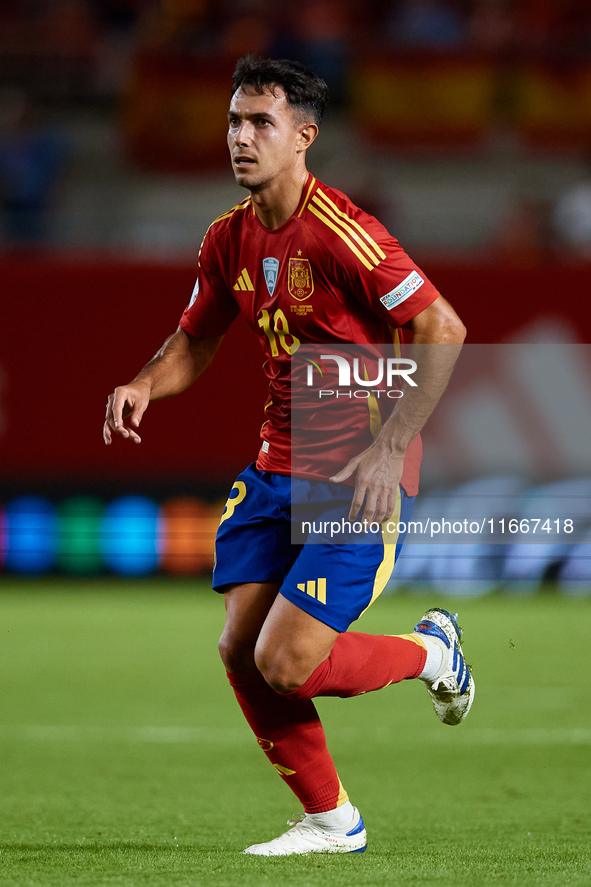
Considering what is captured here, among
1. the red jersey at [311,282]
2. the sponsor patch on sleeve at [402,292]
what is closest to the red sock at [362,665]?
the red jersey at [311,282]

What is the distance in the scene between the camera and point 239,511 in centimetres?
351

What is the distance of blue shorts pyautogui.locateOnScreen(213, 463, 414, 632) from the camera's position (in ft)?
10.8

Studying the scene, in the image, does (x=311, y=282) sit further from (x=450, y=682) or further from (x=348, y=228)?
(x=450, y=682)

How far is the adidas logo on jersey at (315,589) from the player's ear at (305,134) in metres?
1.22

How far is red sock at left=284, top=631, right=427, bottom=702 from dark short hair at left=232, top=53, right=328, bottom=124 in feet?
4.96

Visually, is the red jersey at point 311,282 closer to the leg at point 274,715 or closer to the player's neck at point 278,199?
the player's neck at point 278,199

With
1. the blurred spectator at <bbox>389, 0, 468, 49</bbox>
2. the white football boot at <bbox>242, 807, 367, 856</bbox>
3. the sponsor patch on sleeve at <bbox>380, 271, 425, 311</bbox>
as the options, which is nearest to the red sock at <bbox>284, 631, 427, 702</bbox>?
the white football boot at <bbox>242, 807, 367, 856</bbox>

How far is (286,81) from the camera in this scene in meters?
3.35

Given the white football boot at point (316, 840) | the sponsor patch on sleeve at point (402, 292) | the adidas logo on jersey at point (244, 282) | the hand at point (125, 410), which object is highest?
the adidas logo on jersey at point (244, 282)

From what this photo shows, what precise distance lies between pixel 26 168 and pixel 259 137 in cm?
778

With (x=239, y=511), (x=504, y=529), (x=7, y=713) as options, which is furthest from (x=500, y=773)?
(x=504, y=529)

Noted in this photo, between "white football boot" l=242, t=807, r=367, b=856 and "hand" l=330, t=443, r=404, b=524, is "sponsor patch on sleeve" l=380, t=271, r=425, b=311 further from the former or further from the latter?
"white football boot" l=242, t=807, r=367, b=856

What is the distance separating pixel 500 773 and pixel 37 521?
513 cm

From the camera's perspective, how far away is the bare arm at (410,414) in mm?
3248
